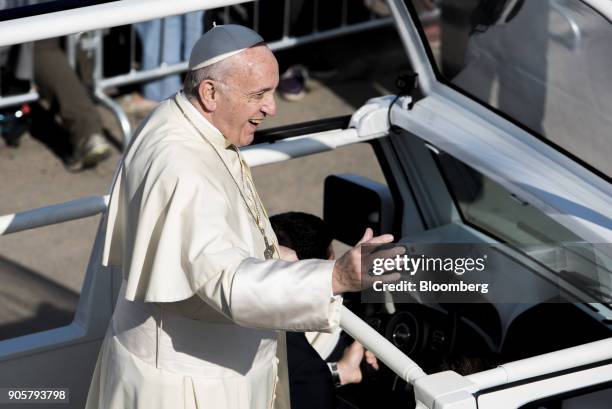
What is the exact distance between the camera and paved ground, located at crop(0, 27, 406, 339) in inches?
230

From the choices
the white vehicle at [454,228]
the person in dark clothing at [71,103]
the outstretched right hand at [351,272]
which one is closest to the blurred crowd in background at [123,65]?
the person in dark clothing at [71,103]

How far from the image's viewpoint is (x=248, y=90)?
2.56 metres

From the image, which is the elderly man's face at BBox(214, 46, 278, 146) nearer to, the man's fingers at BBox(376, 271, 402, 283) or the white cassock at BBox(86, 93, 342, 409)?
the white cassock at BBox(86, 93, 342, 409)

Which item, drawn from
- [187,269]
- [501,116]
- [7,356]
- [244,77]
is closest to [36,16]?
[244,77]

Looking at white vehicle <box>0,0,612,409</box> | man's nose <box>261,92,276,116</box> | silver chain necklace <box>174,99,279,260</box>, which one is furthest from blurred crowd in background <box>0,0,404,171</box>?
man's nose <box>261,92,276,116</box>

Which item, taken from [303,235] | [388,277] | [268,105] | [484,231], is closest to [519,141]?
[484,231]

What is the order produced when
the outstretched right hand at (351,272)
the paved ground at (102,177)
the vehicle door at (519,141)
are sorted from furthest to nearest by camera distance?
the paved ground at (102,177)
the vehicle door at (519,141)
the outstretched right hand at (351,272)

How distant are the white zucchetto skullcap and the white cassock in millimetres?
118

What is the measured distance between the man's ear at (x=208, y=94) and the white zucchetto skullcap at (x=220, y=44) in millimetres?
45

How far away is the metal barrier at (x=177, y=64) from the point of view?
6844 millimetres

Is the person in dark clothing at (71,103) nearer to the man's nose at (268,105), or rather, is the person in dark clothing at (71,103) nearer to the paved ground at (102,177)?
the paved ground at (102,177)

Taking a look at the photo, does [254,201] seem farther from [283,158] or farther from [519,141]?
[519,141]

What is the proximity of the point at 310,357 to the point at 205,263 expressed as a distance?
3.16 feet

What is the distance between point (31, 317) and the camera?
11.5 feet
